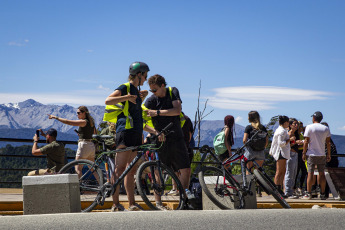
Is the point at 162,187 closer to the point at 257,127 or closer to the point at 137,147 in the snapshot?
the point at 137,147

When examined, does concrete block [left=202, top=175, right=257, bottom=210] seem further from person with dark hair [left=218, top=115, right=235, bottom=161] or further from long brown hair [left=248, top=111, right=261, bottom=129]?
long brown hair [left=248, top=111, right=261, bottom=129]

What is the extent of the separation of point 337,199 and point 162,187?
701 cm

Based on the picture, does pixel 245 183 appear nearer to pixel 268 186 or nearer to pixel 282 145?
pixel 268 186

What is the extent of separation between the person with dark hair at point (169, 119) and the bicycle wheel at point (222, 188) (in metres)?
0.36

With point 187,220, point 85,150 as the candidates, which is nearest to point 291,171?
point 85,150

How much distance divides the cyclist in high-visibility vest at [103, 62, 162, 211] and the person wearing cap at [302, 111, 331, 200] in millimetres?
6223

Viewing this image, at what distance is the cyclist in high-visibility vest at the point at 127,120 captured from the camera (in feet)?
26.6

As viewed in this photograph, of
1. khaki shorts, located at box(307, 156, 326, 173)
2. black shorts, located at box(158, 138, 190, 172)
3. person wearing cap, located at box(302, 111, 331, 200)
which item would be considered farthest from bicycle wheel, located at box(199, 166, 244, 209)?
khaki shorts, located at box(307, 156, 326, 173)

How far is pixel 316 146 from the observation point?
13516 millimetres

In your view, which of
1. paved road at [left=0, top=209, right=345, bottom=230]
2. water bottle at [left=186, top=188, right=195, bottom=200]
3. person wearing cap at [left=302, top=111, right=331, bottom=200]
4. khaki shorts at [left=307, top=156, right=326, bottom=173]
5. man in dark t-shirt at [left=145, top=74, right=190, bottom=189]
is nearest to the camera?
paved road at [left=0, top=209, right=345, bottom=230]

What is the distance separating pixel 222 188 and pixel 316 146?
209 inches

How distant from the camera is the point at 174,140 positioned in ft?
27.9

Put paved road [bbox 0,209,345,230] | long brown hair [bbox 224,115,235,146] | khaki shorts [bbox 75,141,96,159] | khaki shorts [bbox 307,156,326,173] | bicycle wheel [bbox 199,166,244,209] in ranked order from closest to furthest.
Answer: paved road [bbox 0,209,345,230] → bicycle wheel [bbox 199,166,244,209] → khaki shorts [bbox 75,141,96,159] → long brown hair [bbox 224,115,235,146] → khaki shorts [bbox 307,156,326,173]

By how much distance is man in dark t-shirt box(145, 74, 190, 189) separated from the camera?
844cm
